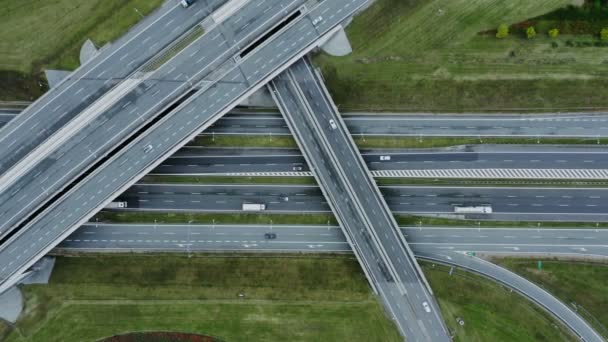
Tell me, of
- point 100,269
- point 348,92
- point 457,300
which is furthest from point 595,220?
point 100,269

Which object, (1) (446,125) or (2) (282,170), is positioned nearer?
(1) (446,125)

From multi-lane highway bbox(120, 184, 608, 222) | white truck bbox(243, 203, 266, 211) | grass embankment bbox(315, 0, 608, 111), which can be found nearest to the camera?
multi-lane highway bbox(120, 184, 608, 222)

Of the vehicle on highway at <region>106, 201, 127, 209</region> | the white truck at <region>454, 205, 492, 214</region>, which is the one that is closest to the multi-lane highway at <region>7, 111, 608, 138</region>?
the white truck at <region>454, 205, 492, 214</region>

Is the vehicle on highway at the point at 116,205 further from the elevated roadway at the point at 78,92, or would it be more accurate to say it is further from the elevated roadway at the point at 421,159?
the elevated roadway at the point at 78,92

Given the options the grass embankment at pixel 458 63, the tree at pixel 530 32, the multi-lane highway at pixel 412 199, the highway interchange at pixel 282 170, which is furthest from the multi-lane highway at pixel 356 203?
the tree at pixel 530 32

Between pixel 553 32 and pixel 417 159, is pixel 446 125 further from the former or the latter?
pixel 553 32

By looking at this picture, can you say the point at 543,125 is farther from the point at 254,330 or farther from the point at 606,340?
the point at 254,330

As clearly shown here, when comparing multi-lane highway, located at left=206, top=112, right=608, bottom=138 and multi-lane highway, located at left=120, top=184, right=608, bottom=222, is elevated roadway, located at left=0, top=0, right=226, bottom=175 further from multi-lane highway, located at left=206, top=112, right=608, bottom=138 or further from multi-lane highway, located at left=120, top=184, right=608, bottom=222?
multi-lane highway, located at left=206, top=112, right=608, bottom=138

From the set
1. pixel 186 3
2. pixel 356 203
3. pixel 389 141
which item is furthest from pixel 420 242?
pixel 186 3
